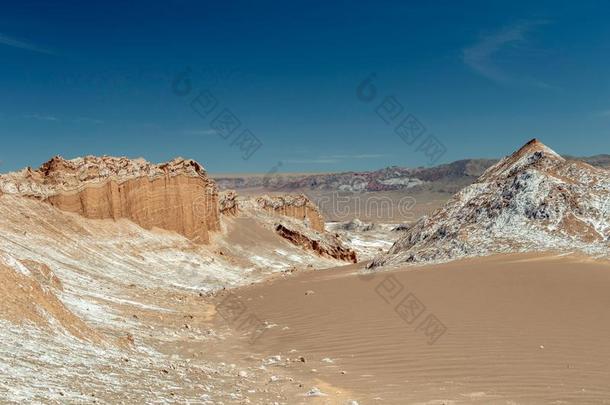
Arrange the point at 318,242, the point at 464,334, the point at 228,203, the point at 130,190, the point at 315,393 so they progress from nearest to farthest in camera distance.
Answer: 1. the point at 315,393
2. the point at 464,334
3. the point at 130,190
4. the point at 228,203
5. the point at 318,242

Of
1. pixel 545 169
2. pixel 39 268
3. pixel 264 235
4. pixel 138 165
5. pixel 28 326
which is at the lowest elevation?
pixel 545 169

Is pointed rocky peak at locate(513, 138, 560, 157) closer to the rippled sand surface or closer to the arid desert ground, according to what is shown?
the arid desert ground

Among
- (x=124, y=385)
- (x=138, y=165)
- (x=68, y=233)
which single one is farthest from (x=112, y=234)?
(x=124, y=385)

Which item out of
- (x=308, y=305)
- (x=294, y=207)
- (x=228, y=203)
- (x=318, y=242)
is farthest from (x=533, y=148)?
(x=294, y=207)

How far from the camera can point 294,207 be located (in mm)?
57812

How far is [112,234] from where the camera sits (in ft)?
91.9

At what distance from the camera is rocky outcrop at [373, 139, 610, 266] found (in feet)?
60.7

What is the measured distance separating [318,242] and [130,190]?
1999cm

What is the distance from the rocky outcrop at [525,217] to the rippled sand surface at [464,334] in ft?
6.10

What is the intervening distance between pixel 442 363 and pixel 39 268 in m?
10.1

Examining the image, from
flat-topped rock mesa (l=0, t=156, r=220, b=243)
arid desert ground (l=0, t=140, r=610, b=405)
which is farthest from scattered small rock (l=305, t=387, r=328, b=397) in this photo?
flat-topped rock mesa (l=0, t=156, r=220, b=243)

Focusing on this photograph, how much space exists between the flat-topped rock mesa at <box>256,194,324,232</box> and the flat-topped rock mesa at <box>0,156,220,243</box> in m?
15.2

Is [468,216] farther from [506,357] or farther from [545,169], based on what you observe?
[506,357]

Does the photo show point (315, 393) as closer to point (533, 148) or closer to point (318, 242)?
point (533, 148)
